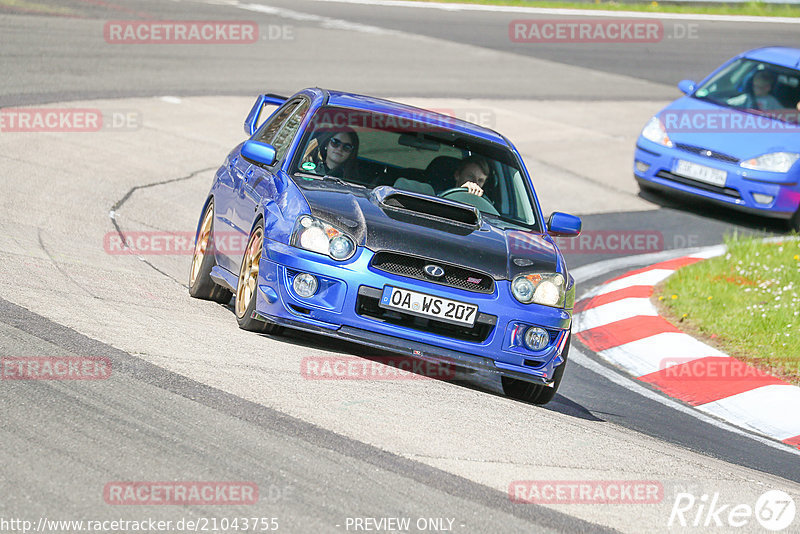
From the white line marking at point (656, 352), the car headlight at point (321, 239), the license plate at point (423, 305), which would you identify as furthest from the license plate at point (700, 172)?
the car headlight at point (321, 239)

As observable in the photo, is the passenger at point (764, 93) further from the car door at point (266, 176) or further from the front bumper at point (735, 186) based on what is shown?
the car door at point (266, 176)

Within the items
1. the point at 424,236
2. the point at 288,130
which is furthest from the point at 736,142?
the point at 424,236

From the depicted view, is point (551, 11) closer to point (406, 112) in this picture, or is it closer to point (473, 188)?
point (406, 112)

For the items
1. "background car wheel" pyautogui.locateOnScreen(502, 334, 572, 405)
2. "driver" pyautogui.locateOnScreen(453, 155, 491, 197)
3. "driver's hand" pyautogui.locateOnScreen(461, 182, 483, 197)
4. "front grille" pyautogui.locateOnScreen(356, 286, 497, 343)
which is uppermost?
"driver" pyautogui.locateOnScreen(453, 155, 491, 197)

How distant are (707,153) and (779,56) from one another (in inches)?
101

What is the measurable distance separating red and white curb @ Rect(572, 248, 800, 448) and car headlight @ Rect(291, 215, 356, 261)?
2.93 metres

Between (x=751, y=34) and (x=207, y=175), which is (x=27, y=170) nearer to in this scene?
(x=207, y=175)

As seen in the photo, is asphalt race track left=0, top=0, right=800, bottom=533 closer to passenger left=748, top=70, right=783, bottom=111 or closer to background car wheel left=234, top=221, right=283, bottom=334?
background car wheel left=234, top=221, right=283, bottom=334

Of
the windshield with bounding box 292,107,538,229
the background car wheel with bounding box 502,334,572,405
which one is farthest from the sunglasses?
the background car wheel with bounding box 502,334,572,405

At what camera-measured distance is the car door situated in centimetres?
723

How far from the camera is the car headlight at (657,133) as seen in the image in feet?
47.3

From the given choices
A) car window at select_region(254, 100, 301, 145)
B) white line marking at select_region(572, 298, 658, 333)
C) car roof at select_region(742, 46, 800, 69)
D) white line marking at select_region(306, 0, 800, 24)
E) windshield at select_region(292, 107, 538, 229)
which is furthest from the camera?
white line marking at select_region(306, 0, 800, 24)

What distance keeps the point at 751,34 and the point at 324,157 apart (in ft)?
78.9

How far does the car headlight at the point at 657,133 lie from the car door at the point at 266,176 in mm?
7065
